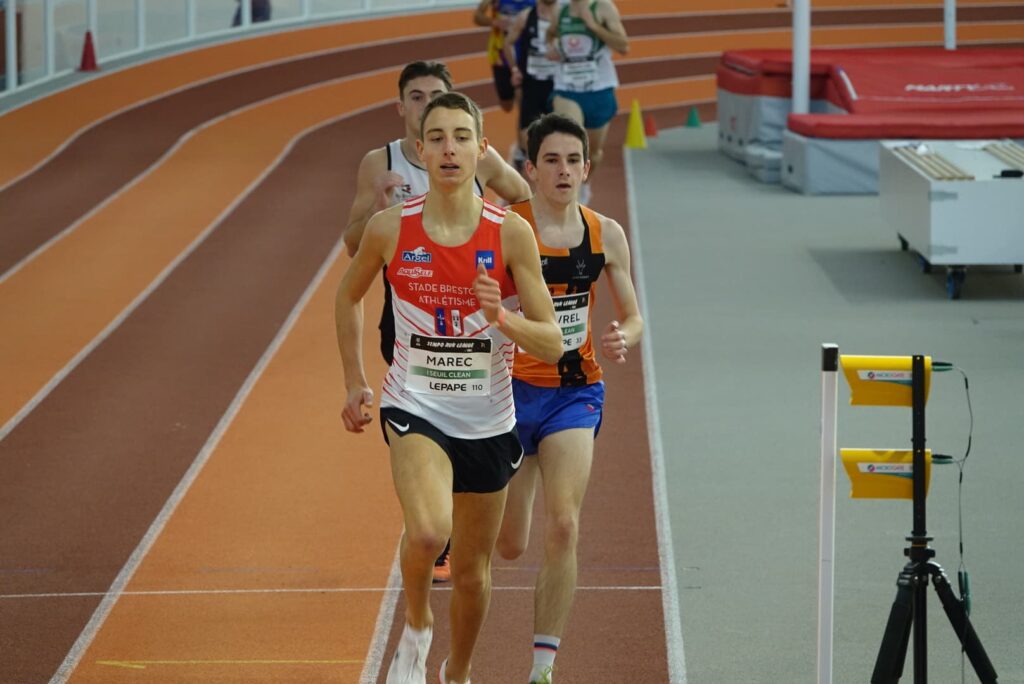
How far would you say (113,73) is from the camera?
70.1 ft

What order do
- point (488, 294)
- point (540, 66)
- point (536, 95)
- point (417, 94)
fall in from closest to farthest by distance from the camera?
point (488, 294) < point (417, 94) < point (540, 66) < point (536, 95)

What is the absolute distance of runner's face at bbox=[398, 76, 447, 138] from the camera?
628 cm

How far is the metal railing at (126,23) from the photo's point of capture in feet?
65.1

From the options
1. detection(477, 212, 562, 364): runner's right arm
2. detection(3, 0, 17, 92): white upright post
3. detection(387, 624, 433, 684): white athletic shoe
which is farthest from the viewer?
detection(3, 0, 17, 92): white upright post

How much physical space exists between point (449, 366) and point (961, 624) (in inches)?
60.3

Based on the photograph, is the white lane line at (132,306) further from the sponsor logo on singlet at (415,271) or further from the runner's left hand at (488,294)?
the runner's left hand at (488,294)

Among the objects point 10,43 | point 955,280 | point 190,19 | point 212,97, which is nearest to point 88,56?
point 212,97

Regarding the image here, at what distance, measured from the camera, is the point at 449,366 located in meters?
5.03

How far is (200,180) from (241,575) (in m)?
10.6

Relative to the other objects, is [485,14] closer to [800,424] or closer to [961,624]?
[800,424]

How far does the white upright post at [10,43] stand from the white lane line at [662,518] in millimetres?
9039

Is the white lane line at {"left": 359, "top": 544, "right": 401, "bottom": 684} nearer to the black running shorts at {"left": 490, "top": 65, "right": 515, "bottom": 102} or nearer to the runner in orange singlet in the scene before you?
the runner in orange singlet

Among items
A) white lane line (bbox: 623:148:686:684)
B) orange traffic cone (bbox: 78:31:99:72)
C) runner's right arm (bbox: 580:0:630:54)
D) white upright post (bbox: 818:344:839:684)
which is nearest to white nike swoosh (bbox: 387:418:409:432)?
white upright post (bbox: 818:344:839:684)

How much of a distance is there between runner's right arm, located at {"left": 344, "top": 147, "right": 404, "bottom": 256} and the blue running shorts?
102cm
